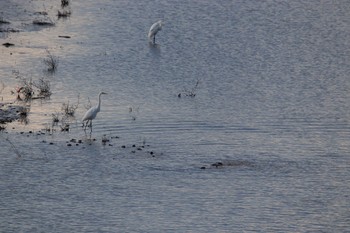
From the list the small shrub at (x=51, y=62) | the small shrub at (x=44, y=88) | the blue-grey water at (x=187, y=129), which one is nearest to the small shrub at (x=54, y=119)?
the blue-grey water at (x=187, y=129)

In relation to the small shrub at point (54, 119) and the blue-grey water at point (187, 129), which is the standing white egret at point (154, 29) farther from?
the small shrub at point (54, 119)

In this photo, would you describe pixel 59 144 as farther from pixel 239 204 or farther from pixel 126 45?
pixel 126 45

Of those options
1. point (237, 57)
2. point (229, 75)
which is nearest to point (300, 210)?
point (229, 75)

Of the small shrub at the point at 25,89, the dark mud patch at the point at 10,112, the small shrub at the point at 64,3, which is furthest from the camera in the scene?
the small shrub at the point at 64,3

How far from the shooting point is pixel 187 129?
23.5 meters

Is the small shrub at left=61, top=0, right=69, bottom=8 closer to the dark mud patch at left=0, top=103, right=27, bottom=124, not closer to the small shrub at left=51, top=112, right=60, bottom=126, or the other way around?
the dark mud patch at left=0, top=103, right=27, bottom=124

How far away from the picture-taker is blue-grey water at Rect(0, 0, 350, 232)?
18.6 meters

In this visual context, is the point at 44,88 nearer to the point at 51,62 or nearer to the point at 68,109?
the point at 68,109

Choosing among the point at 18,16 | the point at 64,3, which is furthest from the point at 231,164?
the point at 64,3

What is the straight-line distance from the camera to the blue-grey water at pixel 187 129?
18.6 meters

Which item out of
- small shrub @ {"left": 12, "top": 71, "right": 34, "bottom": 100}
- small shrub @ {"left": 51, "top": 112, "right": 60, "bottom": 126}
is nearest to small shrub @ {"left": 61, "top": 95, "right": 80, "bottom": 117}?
small shrub @ {"left": 51, "top": 112, "right": 60, "bottom": 126}

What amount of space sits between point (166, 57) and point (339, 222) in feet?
46.5

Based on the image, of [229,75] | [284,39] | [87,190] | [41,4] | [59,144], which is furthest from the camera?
[41,4]

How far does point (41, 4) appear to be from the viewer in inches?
1581
